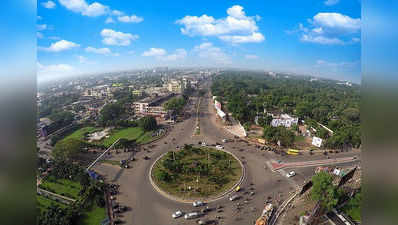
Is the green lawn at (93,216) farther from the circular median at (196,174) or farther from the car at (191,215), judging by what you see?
the car at (191,215)

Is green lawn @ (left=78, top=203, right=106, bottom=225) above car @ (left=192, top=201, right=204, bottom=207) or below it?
below

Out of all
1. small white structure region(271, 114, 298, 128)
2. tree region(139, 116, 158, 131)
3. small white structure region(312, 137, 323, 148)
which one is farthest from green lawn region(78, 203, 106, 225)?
small white structure region(271, 114, 298, 128)

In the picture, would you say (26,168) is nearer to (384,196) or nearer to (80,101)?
(384,196)

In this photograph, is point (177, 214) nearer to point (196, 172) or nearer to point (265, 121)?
point (196, 172)

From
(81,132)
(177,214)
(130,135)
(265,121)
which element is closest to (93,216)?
(177,214)

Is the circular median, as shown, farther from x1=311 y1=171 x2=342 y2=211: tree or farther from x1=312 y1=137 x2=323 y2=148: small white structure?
x1=312 y1=137 x2=323 y2=148: small white structure

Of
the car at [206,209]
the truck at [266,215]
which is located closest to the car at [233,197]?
the car at [206,209]
